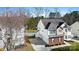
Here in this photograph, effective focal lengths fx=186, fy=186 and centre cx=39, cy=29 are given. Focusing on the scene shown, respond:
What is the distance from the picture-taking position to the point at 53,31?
1.61 meters

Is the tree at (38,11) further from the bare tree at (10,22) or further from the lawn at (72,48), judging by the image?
the lawn at (72,48)

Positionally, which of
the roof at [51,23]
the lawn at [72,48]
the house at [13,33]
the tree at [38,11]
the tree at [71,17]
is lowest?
the lawn at [72,48]

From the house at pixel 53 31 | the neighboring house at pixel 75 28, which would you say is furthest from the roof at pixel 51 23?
the neighboring house at pixel 75 28

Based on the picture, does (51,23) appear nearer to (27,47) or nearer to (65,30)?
(65,30)

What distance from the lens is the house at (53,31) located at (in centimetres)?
162

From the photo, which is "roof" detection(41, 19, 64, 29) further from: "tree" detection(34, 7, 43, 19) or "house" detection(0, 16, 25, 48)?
"house" detection(0, 16, 25, 48)

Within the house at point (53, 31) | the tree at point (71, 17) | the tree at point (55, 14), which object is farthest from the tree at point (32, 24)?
the tree at point (71, 17)

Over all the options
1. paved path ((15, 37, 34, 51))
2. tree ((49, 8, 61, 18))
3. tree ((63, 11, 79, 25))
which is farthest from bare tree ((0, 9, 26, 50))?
tree ((63, 11, 79, 25))

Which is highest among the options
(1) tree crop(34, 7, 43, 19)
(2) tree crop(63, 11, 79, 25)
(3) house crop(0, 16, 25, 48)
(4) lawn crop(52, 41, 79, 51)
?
(1) tree crop(34, 7, 43, 19)

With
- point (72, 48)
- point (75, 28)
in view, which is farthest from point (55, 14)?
point (72, 48)

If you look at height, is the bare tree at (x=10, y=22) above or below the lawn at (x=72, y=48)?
above

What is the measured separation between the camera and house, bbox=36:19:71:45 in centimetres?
162
